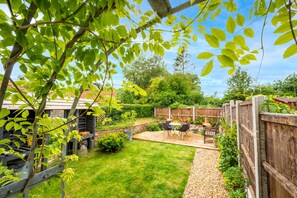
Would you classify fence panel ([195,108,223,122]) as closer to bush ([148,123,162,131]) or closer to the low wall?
bush ([148,123,162,131])

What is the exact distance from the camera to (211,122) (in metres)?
12.7

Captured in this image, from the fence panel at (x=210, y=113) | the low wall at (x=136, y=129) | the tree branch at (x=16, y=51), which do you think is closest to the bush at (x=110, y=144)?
the low wall at (x=136, y=129)

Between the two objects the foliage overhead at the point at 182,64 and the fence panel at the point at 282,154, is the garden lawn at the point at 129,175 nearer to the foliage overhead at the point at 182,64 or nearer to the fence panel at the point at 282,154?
the fence panel at the point at 282,154

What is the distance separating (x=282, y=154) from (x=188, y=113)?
43.0 ft

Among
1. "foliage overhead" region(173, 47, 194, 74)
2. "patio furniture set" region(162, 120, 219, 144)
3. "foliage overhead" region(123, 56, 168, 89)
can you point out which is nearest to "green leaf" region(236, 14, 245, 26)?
"patio furniture set" region(162, 120, 219, 144)

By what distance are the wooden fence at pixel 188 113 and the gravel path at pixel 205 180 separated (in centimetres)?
741

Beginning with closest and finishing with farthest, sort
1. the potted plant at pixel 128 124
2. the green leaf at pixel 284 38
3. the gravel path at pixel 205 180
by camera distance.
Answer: the green leaf at pixel 284 38 → the gravel path at pixel 205 180 → the potted plant at pixel 128 124

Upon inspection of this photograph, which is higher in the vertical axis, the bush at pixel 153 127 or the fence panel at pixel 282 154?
the fence panel at pixel 282 154

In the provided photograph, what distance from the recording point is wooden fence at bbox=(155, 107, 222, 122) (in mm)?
13188

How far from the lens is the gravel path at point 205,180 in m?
3.89

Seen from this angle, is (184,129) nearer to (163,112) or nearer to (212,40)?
(163,112)

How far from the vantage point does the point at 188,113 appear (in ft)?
46.6

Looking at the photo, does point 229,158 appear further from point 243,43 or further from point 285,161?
point 243,43

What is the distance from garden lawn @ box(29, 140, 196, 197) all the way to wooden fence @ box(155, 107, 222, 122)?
6.83 metres
